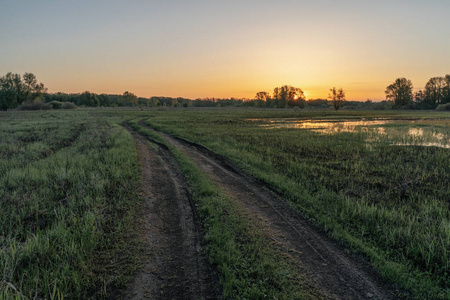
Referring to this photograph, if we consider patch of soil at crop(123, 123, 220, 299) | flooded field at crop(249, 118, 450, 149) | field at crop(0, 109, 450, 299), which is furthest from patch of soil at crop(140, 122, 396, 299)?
flooded field at crop(249, 118, 450, 149)

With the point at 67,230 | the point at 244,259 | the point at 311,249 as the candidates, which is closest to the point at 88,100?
the point at 67,230

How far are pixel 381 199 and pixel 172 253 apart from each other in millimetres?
8563

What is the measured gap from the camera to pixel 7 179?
33.7 ft

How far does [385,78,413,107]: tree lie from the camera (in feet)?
391

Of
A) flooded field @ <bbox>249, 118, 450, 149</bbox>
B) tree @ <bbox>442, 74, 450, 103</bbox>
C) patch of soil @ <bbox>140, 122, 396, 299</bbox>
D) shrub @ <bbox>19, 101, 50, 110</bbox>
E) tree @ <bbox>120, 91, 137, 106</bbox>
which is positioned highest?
tree @ <bbox>120, 91, 137, 106</bbox>

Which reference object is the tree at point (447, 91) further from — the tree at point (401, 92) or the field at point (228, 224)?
the field at point (228, 224)

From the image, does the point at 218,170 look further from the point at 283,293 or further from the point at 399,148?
the point at 399,148

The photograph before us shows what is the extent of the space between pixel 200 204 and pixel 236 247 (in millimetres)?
2831

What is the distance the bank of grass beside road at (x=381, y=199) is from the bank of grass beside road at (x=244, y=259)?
7.28 ft

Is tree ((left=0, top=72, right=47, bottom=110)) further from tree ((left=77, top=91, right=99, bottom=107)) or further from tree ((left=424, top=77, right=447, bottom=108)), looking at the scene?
tree ((left=424, top=77, right=447, bottom=108))

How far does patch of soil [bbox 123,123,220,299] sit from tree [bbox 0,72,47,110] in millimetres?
125857

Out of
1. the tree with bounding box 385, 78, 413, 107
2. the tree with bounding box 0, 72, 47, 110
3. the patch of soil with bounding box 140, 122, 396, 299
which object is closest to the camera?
the patch of soil with bounding box 140, 122, 396, 299

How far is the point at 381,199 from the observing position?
30.3 ft

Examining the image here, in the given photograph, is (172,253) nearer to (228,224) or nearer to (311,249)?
(228,224)
